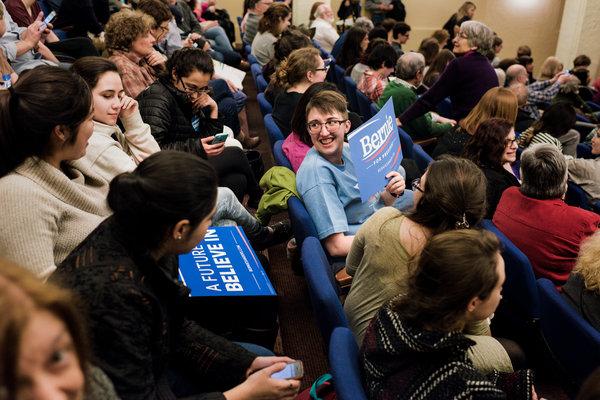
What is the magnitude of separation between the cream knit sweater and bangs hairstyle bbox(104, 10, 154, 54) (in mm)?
1834

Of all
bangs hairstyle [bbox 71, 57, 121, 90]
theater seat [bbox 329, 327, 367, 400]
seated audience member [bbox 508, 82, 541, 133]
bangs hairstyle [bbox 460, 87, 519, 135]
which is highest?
bangs hairstyle [bbox 71, 57, 121, 90]

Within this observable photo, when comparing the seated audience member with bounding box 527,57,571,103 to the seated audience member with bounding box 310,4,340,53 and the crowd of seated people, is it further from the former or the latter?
the crowd of seated people

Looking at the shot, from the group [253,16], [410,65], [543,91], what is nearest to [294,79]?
[410,65]

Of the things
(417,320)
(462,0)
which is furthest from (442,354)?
(462,0)

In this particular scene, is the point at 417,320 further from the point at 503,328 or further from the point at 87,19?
the point at 87,19

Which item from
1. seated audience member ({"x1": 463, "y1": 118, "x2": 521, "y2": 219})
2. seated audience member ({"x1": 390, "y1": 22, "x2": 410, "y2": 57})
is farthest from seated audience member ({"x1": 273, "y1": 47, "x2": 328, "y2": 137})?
seated audience member ({"x1": 390, "y1": 22, "x2": 410, "y2": 57})

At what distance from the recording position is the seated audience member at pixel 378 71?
4.47m

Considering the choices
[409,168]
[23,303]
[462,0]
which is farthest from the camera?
[462,0]

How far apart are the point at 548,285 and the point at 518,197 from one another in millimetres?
691

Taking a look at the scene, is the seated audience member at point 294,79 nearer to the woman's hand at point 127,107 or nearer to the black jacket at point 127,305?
the woman's hand at point 127,107

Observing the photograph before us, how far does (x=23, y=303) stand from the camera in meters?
0.69

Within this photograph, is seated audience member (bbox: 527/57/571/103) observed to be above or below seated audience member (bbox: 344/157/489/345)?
below

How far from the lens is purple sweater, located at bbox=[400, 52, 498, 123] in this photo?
390cm

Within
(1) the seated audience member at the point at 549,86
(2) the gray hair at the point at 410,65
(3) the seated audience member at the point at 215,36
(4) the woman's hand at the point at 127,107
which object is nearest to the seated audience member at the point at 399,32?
(1) the seated audience member at the point at 549,86
